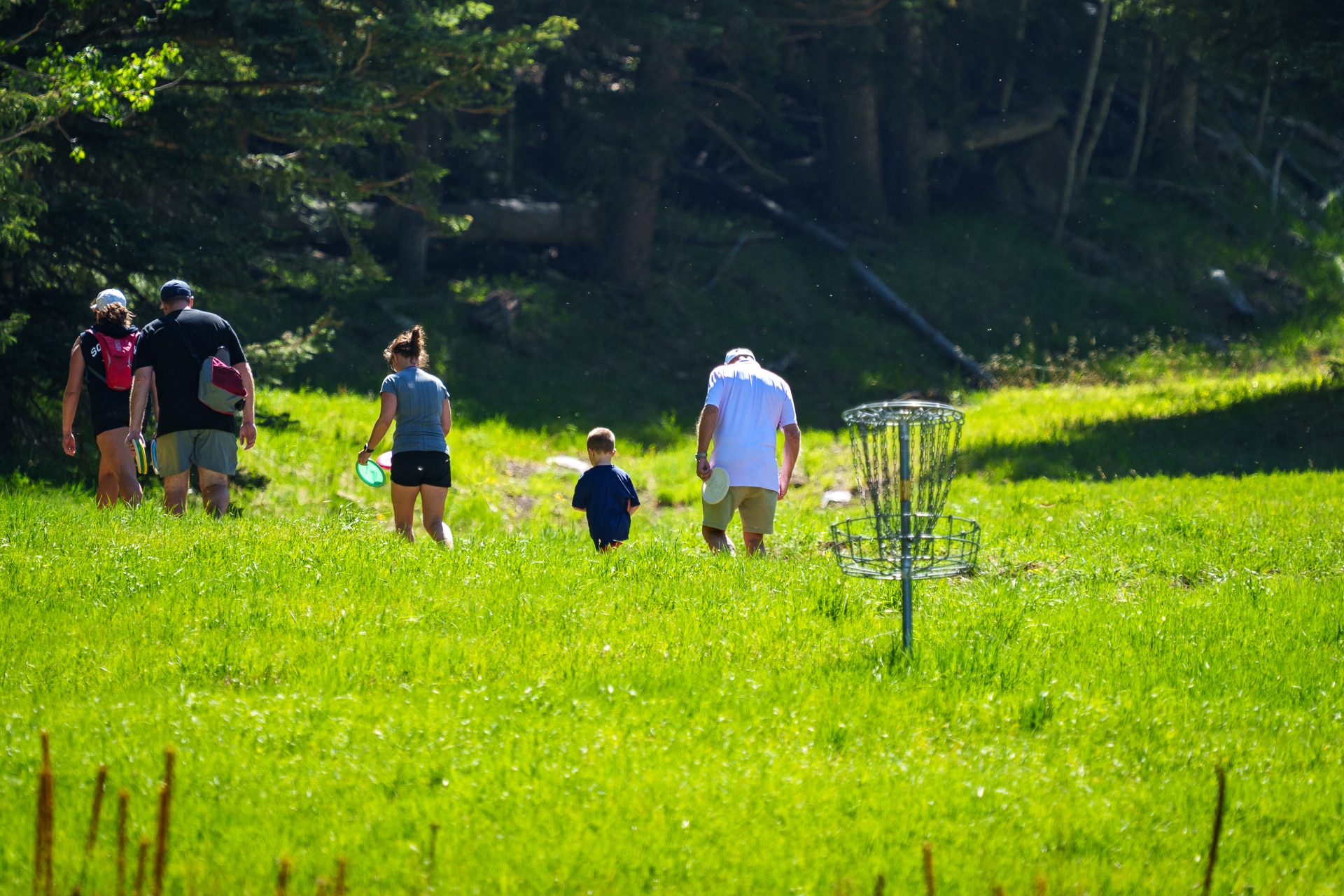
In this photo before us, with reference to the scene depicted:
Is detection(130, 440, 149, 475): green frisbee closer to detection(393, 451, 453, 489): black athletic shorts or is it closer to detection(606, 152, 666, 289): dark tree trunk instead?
detection(393, 451, 453, 489): black athletic shorts

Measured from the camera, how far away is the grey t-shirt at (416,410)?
931 centimetres

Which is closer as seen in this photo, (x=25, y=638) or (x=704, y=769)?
(x=704, y=769)

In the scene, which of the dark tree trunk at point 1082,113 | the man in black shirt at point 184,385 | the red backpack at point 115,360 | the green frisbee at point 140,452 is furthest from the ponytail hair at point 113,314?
the dark tree trunk at point 1082,113

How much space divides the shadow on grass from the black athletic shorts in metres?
8.42

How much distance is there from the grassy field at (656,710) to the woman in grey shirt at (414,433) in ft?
1.68

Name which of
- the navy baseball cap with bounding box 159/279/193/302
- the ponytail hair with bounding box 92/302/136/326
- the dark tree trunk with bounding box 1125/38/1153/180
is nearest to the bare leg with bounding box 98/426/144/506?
the ponytail hair with bounding box 92/302/136/326

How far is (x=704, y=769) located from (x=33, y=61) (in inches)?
363

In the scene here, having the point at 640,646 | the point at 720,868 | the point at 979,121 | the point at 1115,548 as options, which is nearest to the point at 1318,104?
the point at 1115,548

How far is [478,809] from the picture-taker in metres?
5.10

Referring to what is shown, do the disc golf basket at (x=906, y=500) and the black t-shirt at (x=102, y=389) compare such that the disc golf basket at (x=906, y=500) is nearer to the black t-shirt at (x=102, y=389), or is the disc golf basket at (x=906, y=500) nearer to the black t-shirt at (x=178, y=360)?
the black t-shirt at (x=178, y=360)

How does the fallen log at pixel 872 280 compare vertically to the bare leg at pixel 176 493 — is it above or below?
above

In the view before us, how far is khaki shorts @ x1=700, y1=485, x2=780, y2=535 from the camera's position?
30.7 feet

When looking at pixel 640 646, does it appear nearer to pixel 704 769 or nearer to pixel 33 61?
pixel 704 769

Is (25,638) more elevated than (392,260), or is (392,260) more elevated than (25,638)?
(392,260)
